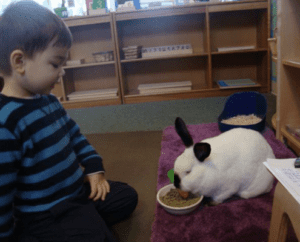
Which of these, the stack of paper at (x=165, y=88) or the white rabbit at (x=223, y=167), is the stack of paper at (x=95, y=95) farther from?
the white rabbit at (x=223, y=167)

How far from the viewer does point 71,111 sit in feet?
9.37

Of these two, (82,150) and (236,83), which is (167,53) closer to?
(236,83)

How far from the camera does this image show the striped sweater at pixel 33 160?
73 centimetres

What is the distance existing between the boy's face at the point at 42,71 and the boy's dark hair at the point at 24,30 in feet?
0.05

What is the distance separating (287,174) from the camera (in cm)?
62

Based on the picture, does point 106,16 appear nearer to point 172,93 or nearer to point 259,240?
point 172,93

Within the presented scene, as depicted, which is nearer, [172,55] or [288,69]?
[288,69]

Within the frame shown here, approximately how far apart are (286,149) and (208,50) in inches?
60.7

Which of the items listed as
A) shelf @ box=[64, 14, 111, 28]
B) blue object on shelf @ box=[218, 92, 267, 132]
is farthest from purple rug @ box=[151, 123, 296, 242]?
shelf @ box=[64, 14, 111, 28]

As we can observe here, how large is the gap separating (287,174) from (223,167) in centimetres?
38

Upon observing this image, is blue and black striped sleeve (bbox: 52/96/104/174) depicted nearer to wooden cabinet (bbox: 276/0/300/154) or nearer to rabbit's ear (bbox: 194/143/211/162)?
rabbit's ear (bbox: 194/143/211/162)

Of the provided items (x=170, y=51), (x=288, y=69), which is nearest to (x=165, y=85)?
(x=170, y=51)

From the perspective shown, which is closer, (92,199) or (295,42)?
(92,199)

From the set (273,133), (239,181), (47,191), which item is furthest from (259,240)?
(273,133)
